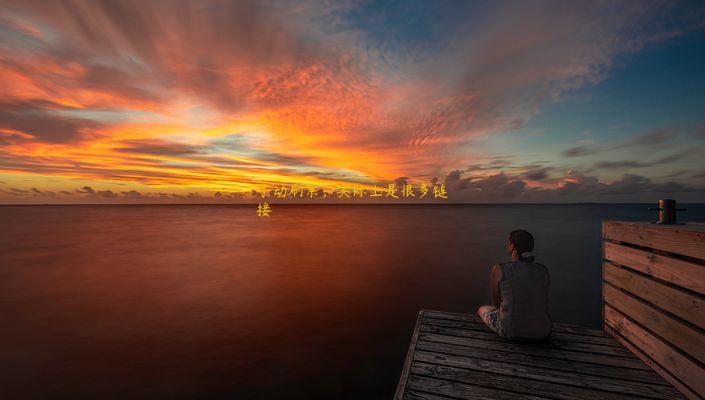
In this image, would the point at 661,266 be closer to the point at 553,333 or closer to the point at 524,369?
the point at 553,333

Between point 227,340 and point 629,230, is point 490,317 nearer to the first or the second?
point 629,230

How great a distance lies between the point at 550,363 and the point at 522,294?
1173 mm

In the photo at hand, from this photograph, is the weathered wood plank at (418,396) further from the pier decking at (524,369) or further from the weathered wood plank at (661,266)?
the weathered wood plank at (661,266)

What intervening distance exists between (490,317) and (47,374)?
12289 mm

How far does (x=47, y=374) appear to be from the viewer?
8.73 metres

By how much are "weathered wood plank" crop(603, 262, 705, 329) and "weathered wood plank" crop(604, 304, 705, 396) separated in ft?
1.84

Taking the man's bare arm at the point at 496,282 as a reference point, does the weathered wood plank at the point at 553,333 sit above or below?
below

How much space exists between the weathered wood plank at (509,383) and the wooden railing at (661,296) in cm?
91

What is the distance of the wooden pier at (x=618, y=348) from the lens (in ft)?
13.9

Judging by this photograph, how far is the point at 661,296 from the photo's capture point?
470cm

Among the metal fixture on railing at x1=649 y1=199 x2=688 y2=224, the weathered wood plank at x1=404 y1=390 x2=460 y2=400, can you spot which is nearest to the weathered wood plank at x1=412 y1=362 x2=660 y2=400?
the weathered wood plank at x1=404 y1=390 x2=460 y2=400

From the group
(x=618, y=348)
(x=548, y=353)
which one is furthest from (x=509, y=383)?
(x=618, y=348)

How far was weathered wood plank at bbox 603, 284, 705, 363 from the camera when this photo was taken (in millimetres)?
4090

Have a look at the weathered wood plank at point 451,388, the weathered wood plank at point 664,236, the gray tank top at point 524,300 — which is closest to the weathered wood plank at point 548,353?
the gray tank top at point 524,300
